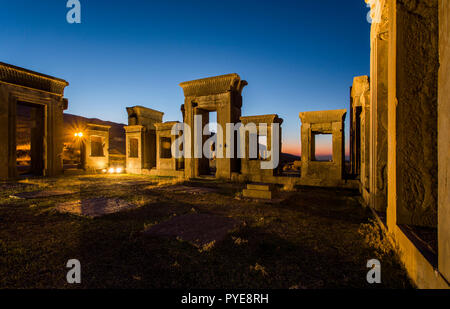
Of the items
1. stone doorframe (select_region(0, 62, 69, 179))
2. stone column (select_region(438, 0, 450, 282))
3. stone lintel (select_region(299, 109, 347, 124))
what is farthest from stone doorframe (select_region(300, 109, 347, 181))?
stone doorframe (select_region(0, 62, 69, 179))

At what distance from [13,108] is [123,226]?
13001mm

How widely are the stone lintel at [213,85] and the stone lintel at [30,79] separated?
8.23 metres

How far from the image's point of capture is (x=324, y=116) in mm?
8805

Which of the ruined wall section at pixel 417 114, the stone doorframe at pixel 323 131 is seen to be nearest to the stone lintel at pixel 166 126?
the stone doorframe at pixel 323 131

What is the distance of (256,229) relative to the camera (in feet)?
12.2

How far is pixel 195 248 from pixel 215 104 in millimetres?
9847

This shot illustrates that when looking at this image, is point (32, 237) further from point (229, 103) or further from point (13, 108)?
point (13, 108)

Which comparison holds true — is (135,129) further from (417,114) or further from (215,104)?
(417,114)

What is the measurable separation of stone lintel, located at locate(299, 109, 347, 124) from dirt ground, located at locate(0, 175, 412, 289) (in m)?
4.89

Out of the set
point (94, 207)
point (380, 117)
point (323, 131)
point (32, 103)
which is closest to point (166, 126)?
point (32, 103)

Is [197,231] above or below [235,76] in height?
below

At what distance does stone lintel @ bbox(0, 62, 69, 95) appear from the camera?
10.7 metres

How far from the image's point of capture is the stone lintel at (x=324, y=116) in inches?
336
